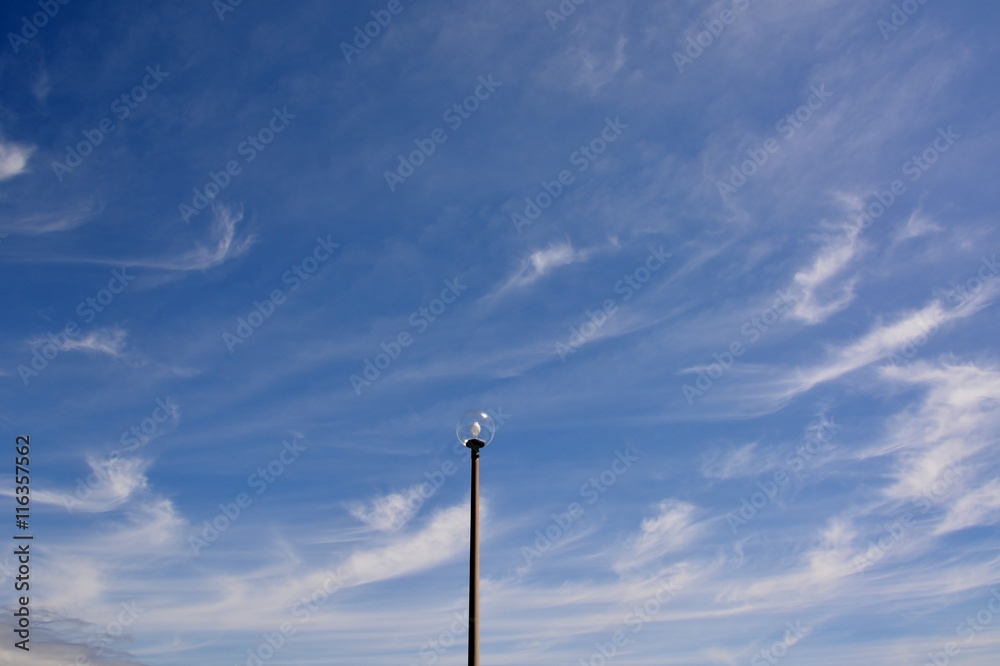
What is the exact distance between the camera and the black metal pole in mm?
11875

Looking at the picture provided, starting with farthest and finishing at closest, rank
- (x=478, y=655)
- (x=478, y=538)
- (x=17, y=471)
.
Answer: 1. (x=17, y=471)
2. (x=478, y=538)
3. (x=478, y=655)

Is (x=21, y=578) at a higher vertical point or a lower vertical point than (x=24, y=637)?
higher

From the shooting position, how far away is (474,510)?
41.8ft

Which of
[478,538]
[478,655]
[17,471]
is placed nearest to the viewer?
[478,655]

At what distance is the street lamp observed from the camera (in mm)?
11898

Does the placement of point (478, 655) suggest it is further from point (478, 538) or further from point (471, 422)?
point (471, 422)

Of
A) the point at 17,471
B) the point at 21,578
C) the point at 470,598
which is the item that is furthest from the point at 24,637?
the point at 470,598

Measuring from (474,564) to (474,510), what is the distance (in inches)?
33.5

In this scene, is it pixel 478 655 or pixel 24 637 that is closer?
pixel 478 655

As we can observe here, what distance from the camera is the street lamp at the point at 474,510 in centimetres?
1190

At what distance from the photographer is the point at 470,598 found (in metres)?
12.2

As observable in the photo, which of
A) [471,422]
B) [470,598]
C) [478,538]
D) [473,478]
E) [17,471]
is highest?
[17,471]

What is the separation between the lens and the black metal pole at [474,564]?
11875 millimetres

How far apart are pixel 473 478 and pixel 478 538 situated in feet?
3.22
